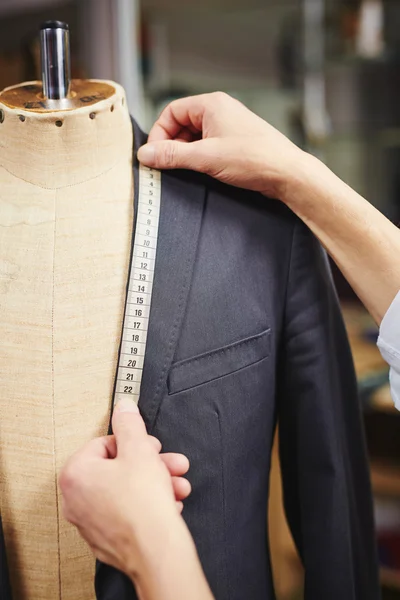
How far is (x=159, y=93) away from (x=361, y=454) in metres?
2.72

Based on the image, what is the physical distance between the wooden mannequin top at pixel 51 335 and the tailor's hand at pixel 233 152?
11 cm

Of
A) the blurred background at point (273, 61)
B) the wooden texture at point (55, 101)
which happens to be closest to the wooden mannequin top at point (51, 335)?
the wooden texture at point (55, 101)

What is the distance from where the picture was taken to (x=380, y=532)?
2379 millimetres

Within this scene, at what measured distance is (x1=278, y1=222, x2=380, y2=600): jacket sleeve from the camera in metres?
1.02

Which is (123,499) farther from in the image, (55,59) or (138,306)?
(55,59)

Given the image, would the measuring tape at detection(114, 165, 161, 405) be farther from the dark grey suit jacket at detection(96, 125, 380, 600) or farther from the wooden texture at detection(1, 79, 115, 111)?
the wooden texture at detection(1, 79, 115, 111)

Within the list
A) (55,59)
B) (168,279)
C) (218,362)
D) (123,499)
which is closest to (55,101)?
(55,59)

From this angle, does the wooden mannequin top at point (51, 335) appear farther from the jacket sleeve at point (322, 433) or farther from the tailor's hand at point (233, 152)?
the jacket sleeve at point (322, 433)

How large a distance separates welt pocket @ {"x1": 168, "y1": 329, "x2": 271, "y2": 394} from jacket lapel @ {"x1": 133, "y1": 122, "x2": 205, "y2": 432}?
0.06 ft

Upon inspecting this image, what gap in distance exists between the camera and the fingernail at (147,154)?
0.98m

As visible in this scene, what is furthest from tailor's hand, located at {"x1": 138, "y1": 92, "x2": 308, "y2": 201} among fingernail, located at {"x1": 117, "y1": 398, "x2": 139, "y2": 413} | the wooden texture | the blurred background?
the blurred background

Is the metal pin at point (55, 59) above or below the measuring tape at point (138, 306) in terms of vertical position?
above

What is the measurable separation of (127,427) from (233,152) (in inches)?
17.2

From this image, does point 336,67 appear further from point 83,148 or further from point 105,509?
point 105,509
